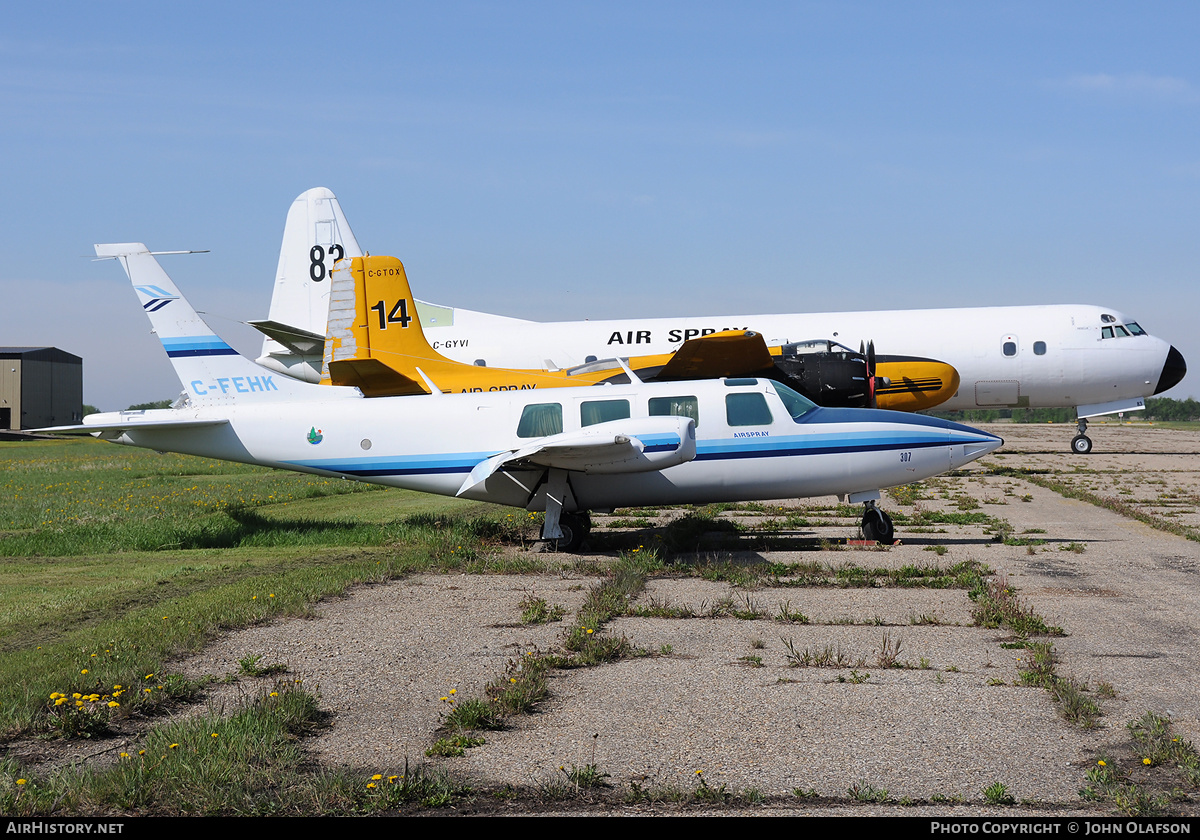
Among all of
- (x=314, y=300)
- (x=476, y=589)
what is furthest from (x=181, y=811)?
(x=314, y=300)

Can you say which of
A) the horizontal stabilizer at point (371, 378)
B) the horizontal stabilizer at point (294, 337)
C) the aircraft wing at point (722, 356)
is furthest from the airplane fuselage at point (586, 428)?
the horizontal stabilizer at point (294, 337)

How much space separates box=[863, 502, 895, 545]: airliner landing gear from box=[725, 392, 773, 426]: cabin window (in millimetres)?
2219

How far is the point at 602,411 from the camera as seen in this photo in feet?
49.6

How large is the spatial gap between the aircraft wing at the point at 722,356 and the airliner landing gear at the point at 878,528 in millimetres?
6555

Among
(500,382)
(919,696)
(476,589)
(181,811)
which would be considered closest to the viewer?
(181,811)

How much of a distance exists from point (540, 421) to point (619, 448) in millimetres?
1913

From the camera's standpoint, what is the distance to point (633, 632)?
912 centimetres

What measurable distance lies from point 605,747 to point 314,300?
75.9 feet

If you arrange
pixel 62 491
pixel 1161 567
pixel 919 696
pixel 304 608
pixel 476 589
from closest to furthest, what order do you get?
pixel 919 696 → pixel 304 608 → pixel 476 589 → pixel 1161 567 → pixel 62 491

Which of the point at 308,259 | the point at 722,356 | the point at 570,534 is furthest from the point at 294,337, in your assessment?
the point at 570,534

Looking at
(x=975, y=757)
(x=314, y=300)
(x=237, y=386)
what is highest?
(x=314, y=300)

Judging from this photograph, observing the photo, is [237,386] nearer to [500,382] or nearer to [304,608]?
[500,382]

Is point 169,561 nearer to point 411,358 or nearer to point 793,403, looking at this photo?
point 411,358

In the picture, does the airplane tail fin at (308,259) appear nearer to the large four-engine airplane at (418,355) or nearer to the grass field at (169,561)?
the large four-engine airplane at (418,355)
